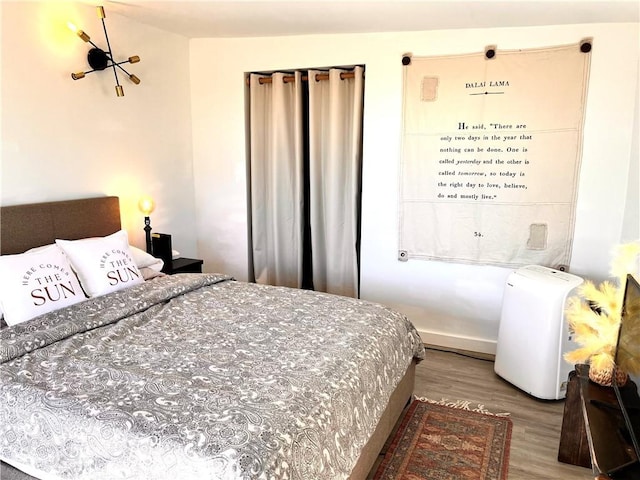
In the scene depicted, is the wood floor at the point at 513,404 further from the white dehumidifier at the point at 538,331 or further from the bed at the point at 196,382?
the bed at the point at 196,382

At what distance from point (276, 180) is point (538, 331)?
7.38 ft

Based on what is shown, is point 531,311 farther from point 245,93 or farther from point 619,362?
point 245,93

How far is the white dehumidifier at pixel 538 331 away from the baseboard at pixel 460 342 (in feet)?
1.60

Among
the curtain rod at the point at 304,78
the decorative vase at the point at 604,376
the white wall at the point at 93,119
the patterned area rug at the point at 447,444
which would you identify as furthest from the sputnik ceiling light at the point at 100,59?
the decorative vase at the point at 604,376

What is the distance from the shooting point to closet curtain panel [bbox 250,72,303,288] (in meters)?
3.89

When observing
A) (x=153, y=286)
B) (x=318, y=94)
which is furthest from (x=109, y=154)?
(x=318, y=94)

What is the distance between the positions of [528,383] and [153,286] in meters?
2.27

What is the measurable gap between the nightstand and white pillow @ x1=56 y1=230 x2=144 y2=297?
0.64m

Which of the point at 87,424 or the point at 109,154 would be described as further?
the point at 109,154

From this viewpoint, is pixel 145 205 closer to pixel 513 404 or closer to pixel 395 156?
pixel 395 156

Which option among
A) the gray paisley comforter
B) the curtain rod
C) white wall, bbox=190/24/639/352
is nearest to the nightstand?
white wall, bbox=190/24/639/352

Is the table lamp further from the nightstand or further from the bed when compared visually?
the bed

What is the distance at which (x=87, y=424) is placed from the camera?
4.88 feet

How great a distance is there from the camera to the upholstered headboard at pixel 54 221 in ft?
8.56
